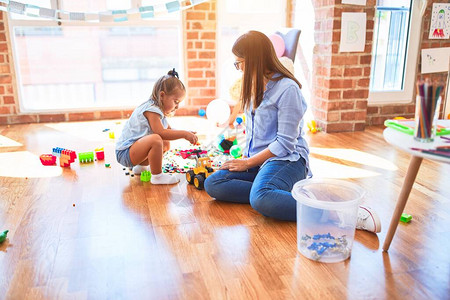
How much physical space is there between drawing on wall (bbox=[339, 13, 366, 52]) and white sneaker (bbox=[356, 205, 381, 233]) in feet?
6.06

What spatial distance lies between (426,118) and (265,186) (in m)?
0.67

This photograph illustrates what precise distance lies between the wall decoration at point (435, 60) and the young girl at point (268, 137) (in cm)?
219

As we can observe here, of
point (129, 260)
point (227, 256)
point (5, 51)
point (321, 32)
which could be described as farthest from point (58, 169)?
point (321, 32)

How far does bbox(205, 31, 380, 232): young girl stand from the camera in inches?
65.3

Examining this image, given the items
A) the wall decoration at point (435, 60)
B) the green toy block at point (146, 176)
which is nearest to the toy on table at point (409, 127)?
the green toy block at point (146, 176)

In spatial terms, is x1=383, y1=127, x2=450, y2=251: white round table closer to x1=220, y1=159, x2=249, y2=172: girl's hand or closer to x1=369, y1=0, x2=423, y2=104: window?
x1=220, y1=159, x2=249, y2=172: girl's hand

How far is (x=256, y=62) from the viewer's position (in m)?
1.70

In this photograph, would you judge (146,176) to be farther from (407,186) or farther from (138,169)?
(407,186)

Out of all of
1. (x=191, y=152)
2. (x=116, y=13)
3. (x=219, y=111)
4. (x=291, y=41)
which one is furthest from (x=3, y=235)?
(x=291, y=41)

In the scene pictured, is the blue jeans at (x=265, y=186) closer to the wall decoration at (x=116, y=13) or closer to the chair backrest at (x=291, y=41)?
the chair backrest at (x=291, y=41)

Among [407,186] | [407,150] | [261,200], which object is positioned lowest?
[261,200]

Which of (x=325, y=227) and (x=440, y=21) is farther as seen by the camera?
(x=440, y=21)

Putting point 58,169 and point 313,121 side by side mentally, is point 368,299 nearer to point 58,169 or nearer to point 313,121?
point 58,169

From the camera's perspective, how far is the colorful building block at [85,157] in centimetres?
250
